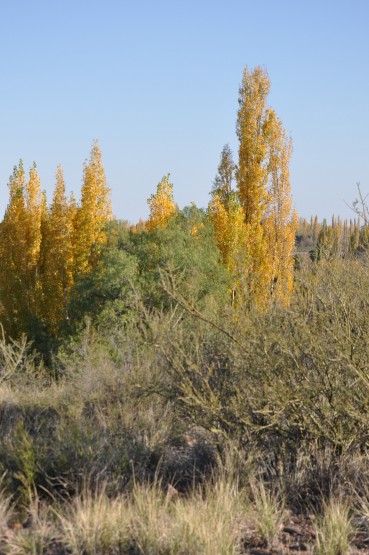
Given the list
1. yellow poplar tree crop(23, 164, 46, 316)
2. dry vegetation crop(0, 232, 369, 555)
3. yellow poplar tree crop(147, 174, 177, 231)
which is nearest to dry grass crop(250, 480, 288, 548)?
dry vegetation crop(0, 232, 369, 555)

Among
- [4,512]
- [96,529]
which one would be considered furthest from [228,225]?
[96,529]

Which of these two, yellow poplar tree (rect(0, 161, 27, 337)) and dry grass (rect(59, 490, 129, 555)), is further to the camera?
yellow poplar tree (rect(0, 161, 27, 337))

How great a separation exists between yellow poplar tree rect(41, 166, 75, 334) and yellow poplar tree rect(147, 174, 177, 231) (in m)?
3.23

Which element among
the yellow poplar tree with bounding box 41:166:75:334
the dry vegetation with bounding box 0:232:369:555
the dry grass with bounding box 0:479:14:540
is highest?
the yellow poplar tree with bounding box 41:166:75:334

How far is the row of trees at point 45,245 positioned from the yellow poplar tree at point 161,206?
1.91 meters

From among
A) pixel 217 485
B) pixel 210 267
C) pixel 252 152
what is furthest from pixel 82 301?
pixel 217 485

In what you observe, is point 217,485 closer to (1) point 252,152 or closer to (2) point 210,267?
(2) point 210,267

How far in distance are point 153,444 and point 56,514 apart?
1.65m

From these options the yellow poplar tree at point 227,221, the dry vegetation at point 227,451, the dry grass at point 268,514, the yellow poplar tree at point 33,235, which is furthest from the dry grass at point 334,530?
the yellow poplar tree at point 33,235

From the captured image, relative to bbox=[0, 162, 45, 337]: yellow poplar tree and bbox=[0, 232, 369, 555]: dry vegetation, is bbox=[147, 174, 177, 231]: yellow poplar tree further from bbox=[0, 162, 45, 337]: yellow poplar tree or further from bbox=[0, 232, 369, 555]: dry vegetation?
bbox=[0, 232, 369, 555]: dry vegetation

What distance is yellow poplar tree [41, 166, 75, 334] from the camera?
94.1 ft

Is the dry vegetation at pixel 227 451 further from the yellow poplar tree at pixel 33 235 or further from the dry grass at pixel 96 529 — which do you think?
the yellow poplar tree at pixel 33 235

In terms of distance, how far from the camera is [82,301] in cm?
2375

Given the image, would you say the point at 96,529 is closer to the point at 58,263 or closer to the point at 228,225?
the point at 228,225
